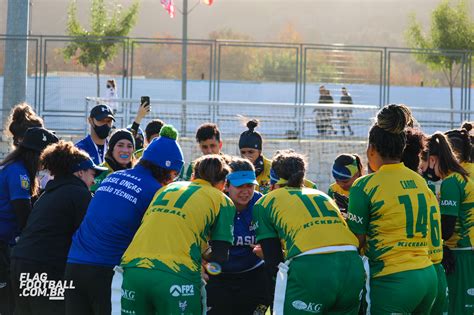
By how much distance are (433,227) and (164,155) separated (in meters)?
2.02

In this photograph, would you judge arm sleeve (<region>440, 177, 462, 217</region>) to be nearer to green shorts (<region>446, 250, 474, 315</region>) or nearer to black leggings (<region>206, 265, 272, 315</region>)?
green shorts (<region>446, 250, 474, 315</region>)

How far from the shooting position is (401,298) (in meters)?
5.70

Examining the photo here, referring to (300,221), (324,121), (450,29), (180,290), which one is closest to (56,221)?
(180,290)

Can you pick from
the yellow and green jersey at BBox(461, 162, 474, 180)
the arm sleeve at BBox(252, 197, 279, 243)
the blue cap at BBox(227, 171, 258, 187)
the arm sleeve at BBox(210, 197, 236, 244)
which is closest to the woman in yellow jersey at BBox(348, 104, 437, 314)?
the arm sleeve at BBox(252, 197, 279, 243)

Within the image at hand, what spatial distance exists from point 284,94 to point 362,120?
8.42 metres

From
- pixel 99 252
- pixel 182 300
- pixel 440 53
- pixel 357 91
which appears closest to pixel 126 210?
pixel 99 252

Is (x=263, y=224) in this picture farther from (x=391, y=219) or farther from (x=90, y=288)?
(x=90, y=288)

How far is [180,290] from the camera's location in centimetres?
558

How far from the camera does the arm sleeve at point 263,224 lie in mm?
5875

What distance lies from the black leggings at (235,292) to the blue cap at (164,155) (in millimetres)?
1533

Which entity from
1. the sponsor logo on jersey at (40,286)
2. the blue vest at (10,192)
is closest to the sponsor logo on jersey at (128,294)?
the sponsor logo on jersey at (40,286)

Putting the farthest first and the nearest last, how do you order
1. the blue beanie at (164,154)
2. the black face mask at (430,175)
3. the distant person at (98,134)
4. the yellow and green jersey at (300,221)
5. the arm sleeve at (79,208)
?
the distant person at (98,134)
the black face mask at (430,175)
the arm sleeve at (79,208)
the blue beanie at (164,154)
the yellow and green jersey at (300,221)

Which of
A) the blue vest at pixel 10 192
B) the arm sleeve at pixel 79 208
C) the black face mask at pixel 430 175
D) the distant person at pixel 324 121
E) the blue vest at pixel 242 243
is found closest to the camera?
the arm sleeve at pixel 79 208

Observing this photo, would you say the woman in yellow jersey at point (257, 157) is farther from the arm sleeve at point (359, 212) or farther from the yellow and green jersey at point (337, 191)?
the arm sleeve at point (359, 212)
